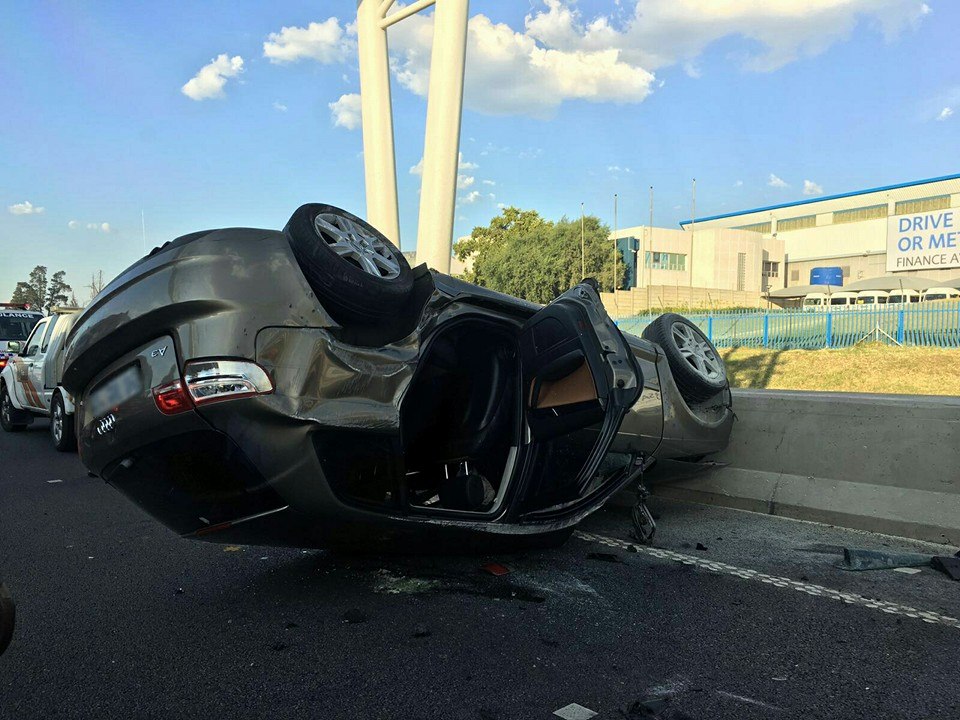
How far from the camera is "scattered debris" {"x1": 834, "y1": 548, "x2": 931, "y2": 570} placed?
441cm

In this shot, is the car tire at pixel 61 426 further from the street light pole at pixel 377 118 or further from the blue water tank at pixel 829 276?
the blue water tank at pixel 829 276

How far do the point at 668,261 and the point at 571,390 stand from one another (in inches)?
2655

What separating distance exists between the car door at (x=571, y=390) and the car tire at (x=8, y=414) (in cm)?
1153

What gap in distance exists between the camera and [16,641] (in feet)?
11.4

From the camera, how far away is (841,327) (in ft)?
72.3

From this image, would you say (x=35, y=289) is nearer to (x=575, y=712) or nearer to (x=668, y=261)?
(x=668, y=261)

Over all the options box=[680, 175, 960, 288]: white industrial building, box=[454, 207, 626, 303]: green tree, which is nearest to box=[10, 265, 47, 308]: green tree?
box=[454, 207, 626, 303]: green tree

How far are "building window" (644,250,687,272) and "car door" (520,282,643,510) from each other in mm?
63371

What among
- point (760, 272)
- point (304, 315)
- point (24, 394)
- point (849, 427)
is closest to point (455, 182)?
point (24, 394)

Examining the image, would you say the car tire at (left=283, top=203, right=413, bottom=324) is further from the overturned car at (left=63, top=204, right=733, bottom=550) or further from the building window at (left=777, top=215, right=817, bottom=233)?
the building window at (left=777, top=215, right=817, bottom=233)

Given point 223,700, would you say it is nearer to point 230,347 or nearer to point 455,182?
point 230,347

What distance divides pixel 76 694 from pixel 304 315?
1.69 metres

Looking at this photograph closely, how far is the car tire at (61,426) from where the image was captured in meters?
9.92

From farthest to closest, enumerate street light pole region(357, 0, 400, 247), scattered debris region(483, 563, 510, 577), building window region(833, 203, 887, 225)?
1. building window region(833, 203, 887, 225)
2. street light pole region(357, 0, 400, 247)
3. scattered debris region(483, 563, 510, 577)
